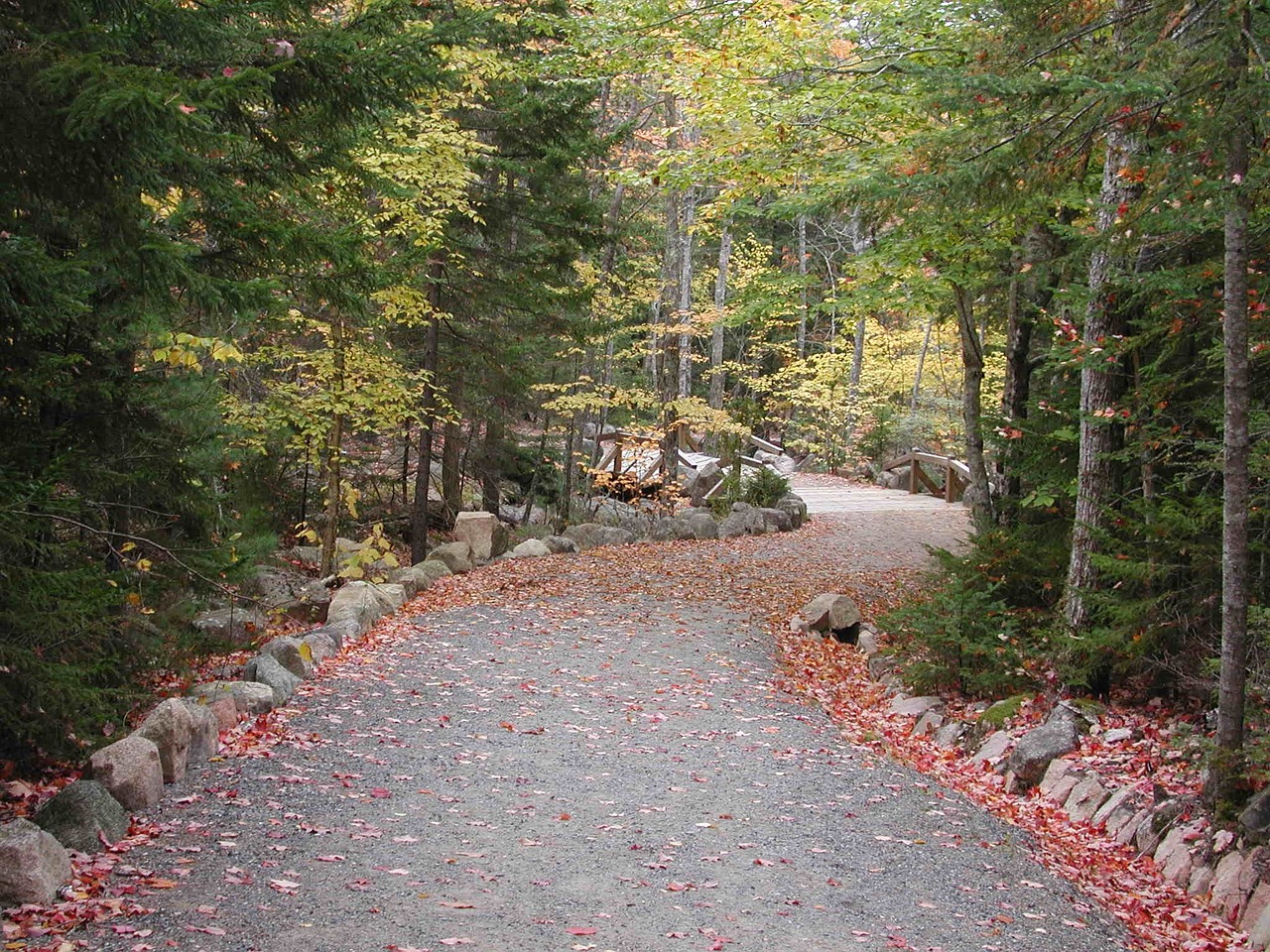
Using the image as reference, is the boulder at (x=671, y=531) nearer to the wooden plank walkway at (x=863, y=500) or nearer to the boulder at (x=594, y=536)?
the boulder at (x=594, y=536)

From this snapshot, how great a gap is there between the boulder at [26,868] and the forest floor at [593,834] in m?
0.11

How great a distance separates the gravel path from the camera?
4113 mm

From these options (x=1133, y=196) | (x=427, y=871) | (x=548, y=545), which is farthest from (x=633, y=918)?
→ (x=548, y=545)

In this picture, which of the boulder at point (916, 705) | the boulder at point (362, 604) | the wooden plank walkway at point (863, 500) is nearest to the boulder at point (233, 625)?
the boulder at point (362, 604)

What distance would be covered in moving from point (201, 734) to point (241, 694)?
95 centimetres

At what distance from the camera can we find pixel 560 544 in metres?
15.3

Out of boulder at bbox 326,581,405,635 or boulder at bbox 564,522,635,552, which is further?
boulder at bbox 564,522,635,552

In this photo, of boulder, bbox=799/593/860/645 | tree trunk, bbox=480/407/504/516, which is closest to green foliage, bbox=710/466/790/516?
tree trunk, bbox=480/407/504/516

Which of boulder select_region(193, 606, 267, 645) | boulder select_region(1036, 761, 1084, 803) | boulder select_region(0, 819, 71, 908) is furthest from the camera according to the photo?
boulder select_region(193, 606, 267, 645)

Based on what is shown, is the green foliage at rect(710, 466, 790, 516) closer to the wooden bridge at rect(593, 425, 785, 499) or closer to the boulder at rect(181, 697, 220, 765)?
the wooden bridge at rect(593, 425, 785, 499)

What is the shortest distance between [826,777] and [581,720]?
196cm

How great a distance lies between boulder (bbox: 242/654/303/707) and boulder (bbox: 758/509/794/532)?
38.0ft

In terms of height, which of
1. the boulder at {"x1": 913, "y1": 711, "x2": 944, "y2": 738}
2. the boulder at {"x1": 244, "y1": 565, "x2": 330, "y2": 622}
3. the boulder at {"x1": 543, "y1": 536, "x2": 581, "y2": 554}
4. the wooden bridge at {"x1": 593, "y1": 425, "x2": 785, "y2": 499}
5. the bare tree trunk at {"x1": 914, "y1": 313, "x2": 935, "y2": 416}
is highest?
the bare tree trunk at {"x1": 914, "y1": 313, "x2": 935, "y2": 416}

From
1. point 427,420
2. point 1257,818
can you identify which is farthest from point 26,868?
point 427,420
